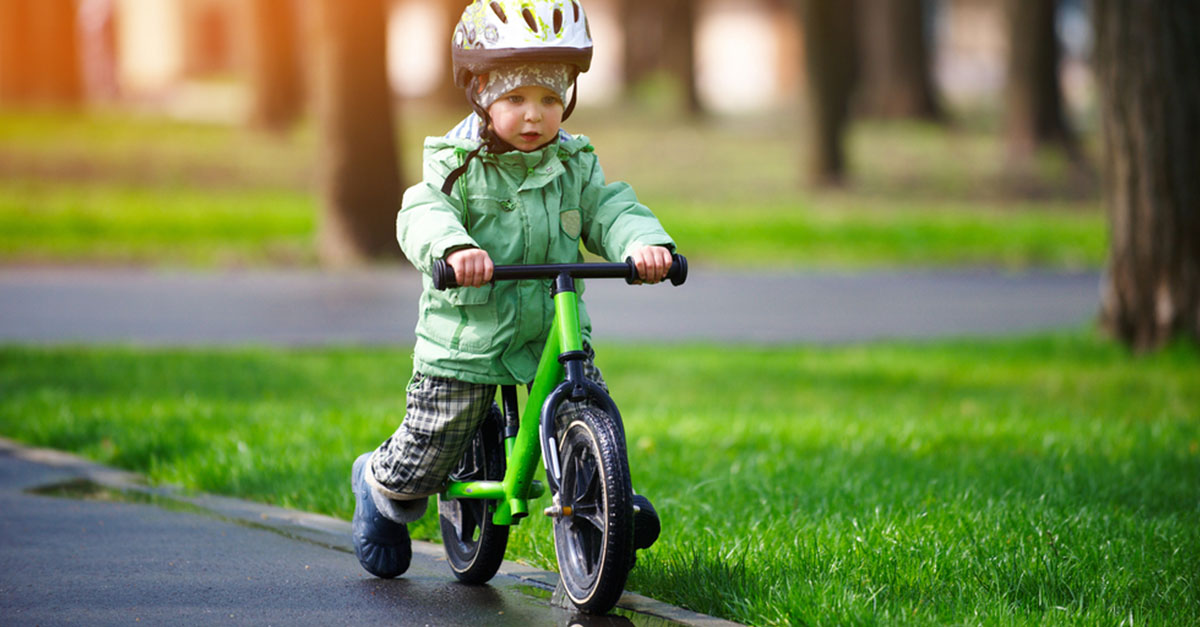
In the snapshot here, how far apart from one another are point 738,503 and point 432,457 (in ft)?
5.28

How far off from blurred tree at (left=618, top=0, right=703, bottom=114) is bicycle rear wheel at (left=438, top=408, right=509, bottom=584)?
2879 cm

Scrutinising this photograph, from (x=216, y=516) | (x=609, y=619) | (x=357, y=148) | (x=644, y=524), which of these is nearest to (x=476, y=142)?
(x=644, y=524)

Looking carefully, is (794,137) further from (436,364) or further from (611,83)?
(436,364)

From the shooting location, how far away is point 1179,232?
10.0 meters

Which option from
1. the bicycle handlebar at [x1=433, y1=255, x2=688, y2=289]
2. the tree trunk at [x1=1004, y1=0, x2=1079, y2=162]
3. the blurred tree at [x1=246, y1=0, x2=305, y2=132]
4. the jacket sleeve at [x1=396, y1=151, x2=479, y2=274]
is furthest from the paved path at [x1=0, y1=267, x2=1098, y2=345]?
the blurred tree at [x1=246, y1=0, x2=305, y2=132]

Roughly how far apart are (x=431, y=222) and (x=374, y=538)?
115cm

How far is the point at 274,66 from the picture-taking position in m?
27.5

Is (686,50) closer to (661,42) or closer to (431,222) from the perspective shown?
(661,42)

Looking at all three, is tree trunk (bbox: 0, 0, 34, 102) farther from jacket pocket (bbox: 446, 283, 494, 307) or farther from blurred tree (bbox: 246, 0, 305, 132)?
jacket pocket (bbox: 446, 283, 494, 307)

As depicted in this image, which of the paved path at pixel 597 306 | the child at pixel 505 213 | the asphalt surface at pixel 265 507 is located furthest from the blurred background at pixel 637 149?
the child at pixel 505 213

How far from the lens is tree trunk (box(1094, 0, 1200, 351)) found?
32.8ft

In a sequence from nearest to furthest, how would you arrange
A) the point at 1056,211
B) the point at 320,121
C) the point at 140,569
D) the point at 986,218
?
the point at 140,569
the point at 320,121
the point at 986,218
the point at 1056,211

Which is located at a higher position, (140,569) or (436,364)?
(436,364)

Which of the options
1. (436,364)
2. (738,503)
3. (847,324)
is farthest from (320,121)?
(436,364)
